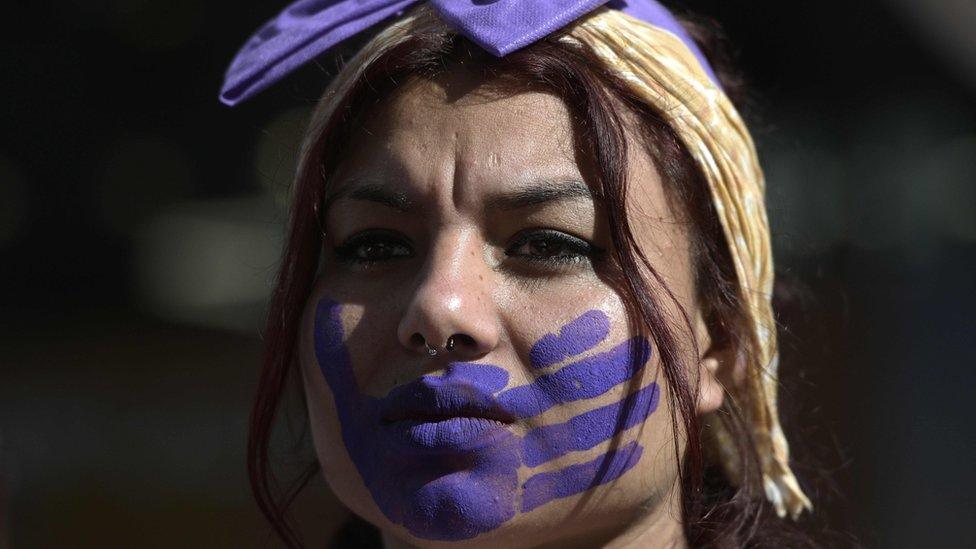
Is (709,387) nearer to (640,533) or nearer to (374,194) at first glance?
(640,533)

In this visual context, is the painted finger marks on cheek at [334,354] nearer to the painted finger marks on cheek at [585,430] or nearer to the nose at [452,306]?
the nose at [452,306]

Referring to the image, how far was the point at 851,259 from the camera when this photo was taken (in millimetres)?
5195

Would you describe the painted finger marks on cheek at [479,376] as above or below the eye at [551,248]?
below

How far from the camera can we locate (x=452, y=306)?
1.81 metres

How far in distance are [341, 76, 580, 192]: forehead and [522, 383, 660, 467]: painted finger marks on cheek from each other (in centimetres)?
41

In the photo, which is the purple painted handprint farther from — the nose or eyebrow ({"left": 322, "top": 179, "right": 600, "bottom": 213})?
eyebrow ({"left": 322, "top": 179, "right": 600, "bottom": 213})

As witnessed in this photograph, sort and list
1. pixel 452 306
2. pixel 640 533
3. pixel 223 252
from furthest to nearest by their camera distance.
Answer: pixel 223 252 < pixel 640 533 < pixel 452 306

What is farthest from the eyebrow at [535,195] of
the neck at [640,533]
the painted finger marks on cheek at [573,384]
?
the neck at [640,533]

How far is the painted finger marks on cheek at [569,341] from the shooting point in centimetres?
186

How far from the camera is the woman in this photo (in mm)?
1843

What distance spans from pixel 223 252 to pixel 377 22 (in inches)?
208

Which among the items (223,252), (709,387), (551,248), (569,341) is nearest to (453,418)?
(569,341)

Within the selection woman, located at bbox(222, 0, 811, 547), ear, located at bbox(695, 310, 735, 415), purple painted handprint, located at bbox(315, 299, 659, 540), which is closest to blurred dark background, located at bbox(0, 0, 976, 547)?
ear, located at bbox(695, 310, 735, 415)

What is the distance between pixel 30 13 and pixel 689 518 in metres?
5.38
